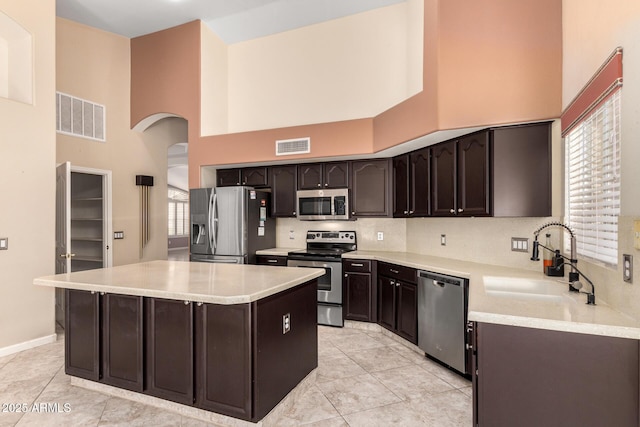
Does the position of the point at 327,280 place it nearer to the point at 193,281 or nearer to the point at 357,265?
the point at 357,265

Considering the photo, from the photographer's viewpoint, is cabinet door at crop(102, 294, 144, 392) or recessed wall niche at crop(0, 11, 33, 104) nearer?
cabinet door at crop(102, 294, 144, 392)

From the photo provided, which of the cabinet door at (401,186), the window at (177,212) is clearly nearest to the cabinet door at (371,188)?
the cabinet door at (401,186)

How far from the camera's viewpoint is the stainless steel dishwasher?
2.74 metres

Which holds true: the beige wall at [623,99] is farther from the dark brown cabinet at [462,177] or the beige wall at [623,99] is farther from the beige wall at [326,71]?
the beige wall at [326,71]

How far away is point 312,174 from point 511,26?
105 inches

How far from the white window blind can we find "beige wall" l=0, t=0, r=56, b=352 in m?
4.81

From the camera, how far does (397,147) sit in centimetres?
369

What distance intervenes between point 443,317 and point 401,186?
1.65 meters

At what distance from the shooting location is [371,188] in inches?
169

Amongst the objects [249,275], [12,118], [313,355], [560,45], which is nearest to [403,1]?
[560,45]

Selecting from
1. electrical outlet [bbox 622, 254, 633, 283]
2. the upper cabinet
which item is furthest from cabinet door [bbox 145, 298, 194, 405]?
the upper cabinet

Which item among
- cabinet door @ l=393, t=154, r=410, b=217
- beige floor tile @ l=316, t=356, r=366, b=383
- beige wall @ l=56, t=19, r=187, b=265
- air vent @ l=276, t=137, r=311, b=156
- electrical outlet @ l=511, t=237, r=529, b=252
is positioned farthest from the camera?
beige wall @ l=56, t=19, r=187, b=265

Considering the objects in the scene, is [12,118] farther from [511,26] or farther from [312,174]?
[511,26]

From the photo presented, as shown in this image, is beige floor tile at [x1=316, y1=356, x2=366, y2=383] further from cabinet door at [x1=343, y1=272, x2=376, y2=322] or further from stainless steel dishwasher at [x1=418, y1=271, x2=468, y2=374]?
cabinet door at [x1=343, y1=272, x2=376, y2=322]
